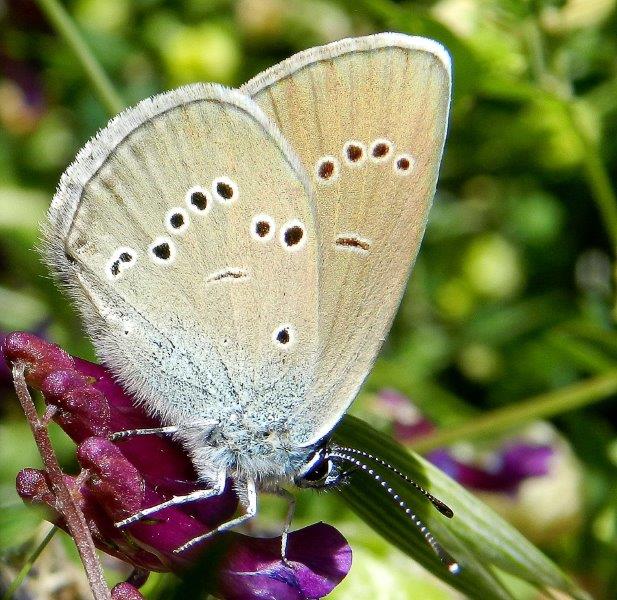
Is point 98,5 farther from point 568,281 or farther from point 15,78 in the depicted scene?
point 568,281

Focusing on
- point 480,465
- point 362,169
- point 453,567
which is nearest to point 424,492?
point 453,567

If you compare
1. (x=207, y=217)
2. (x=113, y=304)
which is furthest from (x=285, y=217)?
(x=113, y=304)

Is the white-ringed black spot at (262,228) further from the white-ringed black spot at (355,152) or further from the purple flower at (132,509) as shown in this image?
the purple flower at (132,509)

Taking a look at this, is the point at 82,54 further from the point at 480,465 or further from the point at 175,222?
the point at 480,465

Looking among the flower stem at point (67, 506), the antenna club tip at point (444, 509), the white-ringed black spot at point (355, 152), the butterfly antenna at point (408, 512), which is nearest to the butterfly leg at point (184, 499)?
the flower stem at point (67, 506)

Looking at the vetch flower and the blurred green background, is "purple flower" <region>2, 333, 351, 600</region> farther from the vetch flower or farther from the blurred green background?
the vetch flower
